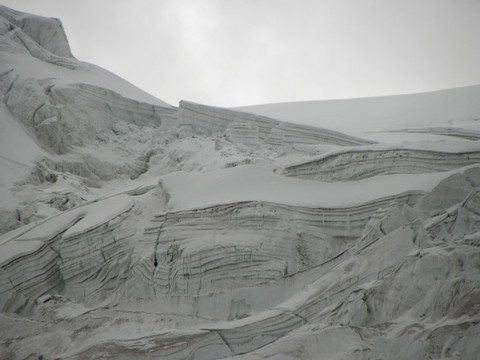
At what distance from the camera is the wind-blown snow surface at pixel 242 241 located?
5.21m

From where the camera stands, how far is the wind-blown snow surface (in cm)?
521

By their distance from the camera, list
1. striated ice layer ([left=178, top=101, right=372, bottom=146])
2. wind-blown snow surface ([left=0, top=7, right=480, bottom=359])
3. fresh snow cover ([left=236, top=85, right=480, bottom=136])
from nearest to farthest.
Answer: wind-blown snow surface ([left=0, top=7, right=480, bottom=359])
striated ice layer ([left=178, top=101, right=372, bottom=146])
fresh snow cover ([left=236, top=85, right=480, bottom=136])

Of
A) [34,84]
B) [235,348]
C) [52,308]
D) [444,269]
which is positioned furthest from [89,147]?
[444,269]

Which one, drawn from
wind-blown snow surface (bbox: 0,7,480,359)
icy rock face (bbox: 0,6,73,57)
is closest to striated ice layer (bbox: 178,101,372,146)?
wind-blown snow surface (bbox: 0,7,480,359)

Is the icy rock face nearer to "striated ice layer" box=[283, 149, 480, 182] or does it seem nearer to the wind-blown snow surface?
the wind-blown snow surface

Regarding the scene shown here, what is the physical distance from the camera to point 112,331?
24.2ft

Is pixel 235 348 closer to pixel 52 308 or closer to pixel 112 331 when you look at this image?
pixel 112 331

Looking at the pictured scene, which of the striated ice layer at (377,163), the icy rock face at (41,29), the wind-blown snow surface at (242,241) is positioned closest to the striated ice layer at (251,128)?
the wind-blown snow surface at (242,241)

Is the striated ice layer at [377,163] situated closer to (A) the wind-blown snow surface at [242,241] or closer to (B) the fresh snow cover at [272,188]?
(A) the wind-blown snow surface at [242,241]

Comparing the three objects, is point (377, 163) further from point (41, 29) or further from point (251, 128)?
point (41, 29)

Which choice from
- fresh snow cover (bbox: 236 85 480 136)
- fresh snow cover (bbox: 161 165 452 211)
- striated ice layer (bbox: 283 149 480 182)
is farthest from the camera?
fresh snow cover (bbox: 236 85 480 136)

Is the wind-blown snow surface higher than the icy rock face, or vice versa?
the icy rock face

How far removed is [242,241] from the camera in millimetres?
7738

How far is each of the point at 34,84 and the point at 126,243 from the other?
755 cm
